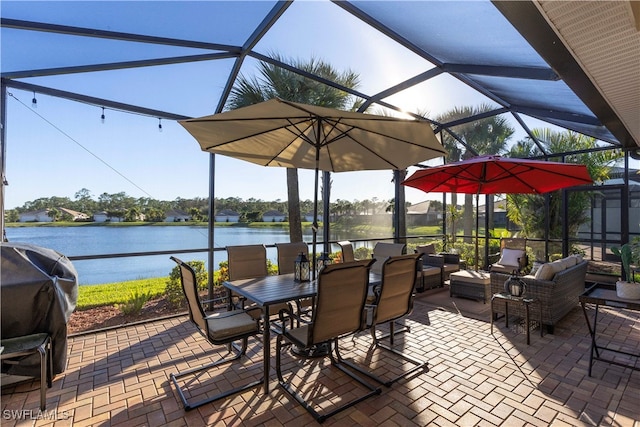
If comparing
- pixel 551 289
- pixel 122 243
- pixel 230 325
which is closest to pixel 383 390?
pixel 230 325

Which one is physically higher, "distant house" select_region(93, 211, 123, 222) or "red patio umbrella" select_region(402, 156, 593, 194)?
"red patio umbrella" select_region(402, 156, 593, 194)

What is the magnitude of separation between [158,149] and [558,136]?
368 inches

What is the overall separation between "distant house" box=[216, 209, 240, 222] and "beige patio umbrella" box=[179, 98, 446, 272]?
1362mm

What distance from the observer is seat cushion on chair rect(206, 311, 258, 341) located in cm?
259

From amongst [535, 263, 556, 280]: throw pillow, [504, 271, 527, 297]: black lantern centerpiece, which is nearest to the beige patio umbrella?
[504, 271, 527, 297]: black lantern centerpiece

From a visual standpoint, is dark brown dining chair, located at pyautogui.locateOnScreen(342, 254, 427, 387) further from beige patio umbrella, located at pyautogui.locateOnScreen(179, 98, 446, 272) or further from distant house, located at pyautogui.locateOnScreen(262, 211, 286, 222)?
distant house, located at pyautogui.locateOnScreen(262, 211, 286, 222)

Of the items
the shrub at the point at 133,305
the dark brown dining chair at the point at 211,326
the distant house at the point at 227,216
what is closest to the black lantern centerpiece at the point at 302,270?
the dark brown dining chair at the point at 211,326

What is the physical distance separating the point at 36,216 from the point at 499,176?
7.41 m

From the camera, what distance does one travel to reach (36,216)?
4258mm

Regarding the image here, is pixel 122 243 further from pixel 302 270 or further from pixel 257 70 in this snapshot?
pixel 257 70

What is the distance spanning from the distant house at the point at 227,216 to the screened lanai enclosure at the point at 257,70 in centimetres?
21

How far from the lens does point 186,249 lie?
183 inches

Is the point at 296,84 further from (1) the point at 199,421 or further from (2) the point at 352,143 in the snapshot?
(1) the point at 199,421

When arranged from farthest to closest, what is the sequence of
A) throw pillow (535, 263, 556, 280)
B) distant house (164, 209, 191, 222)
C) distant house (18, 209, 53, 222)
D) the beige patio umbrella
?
1. distant house (164, 209, 191, 222)
2. distant house (18, 209, 53, 222)
3. throw pillow (535, 263, 556, 280)
4. the beige patio umbrella
